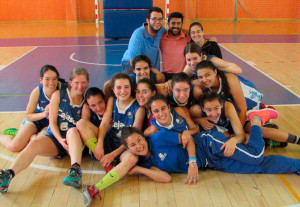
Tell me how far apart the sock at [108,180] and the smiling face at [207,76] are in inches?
46.7

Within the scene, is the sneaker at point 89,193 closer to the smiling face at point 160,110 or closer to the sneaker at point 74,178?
the sneaker at point 74,178

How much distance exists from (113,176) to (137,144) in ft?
1.04

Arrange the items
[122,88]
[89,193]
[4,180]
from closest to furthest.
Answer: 1. [89,193]
2. [4,180]
3. [122,88]

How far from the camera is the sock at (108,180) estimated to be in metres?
2.57

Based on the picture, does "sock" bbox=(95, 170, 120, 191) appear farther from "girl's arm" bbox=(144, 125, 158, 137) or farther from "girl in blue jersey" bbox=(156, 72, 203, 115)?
"girl in blue jersey" bbox=(156, 72, 203, 115)

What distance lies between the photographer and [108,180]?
8.54 ft

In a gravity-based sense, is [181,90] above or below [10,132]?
above

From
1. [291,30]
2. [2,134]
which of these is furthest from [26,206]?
[291,30]

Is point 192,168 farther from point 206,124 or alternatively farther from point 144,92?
point 144,92

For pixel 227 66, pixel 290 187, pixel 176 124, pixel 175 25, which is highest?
pixel 175 25

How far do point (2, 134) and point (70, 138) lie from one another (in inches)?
41.3

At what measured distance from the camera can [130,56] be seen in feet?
13.7

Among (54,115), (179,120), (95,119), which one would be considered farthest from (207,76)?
(54,115)

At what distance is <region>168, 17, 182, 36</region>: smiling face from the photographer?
4.02 meters
